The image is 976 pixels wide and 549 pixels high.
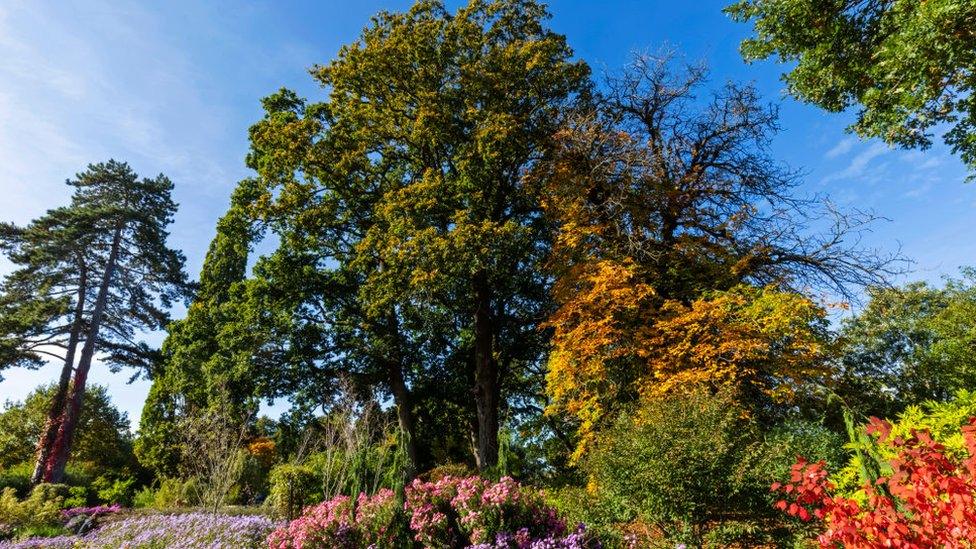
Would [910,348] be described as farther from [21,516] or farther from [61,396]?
[61,396]

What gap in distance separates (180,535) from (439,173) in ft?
32.8

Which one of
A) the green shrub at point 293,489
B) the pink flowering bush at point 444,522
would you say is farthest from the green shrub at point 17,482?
the pink flowering bush at point 444,522

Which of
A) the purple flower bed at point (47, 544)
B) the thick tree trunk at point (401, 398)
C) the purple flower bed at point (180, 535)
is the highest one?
the thick tree trunk at point (401, 398)

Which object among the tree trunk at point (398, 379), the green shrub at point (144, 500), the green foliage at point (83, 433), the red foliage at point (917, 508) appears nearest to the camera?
the red foliage at point (917, 508)

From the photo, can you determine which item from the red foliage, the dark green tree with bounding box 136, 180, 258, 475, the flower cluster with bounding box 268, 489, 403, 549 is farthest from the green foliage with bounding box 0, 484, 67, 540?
the red foliage

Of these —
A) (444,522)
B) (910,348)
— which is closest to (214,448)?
(444,522)

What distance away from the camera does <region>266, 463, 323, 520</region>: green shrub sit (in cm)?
1060

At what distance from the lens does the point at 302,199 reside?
1444cm

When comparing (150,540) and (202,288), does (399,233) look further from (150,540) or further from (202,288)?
(202,288)

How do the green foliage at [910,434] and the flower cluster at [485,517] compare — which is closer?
the green foliage at [910,434]

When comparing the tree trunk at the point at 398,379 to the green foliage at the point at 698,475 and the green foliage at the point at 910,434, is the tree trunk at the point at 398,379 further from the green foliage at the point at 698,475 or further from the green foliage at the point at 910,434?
the green foliage at the point at 910,434

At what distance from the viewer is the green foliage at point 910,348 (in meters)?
10.8

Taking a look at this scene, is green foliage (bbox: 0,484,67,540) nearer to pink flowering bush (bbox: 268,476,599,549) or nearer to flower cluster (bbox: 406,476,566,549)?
pink flowering bush (bbox: 268,476,599,549)

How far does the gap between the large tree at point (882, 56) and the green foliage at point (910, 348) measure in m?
4.04
